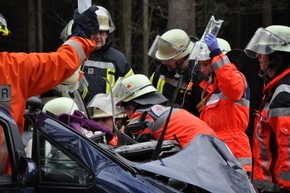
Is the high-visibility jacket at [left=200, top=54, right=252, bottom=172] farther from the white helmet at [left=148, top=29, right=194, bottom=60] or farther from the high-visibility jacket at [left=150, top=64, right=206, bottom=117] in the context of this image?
the white helmet at [left=148, top=29, right=194, bottom=60]

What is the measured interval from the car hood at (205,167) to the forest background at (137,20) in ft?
32.7

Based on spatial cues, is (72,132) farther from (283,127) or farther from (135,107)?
(283,127)

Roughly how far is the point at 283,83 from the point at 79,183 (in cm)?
224

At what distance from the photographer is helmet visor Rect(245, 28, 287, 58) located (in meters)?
5.13

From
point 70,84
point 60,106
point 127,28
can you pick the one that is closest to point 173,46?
point 70,84

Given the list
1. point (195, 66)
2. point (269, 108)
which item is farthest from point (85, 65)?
point (269, 108)

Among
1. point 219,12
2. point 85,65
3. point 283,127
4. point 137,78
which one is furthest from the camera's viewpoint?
point 219,12

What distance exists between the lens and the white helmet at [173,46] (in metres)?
6.37

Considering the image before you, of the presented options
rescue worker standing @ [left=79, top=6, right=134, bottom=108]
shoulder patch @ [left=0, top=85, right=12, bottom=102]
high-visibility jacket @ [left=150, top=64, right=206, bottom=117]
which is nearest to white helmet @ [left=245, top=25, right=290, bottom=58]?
high-visibility jacket @ [left=150, top=64, right=206, bottom=117]

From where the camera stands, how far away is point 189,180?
3.24m

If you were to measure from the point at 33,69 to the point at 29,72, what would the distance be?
34 mm

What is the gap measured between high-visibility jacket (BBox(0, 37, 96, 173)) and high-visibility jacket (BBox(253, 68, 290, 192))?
63.7 inches

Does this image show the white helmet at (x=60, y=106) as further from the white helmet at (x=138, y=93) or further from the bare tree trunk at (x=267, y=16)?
the bare tree trunk at (x=267, y=16)

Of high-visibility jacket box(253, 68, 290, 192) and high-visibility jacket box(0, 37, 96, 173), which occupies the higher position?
high-visibility jacket box(0, 37, 96, 173)
